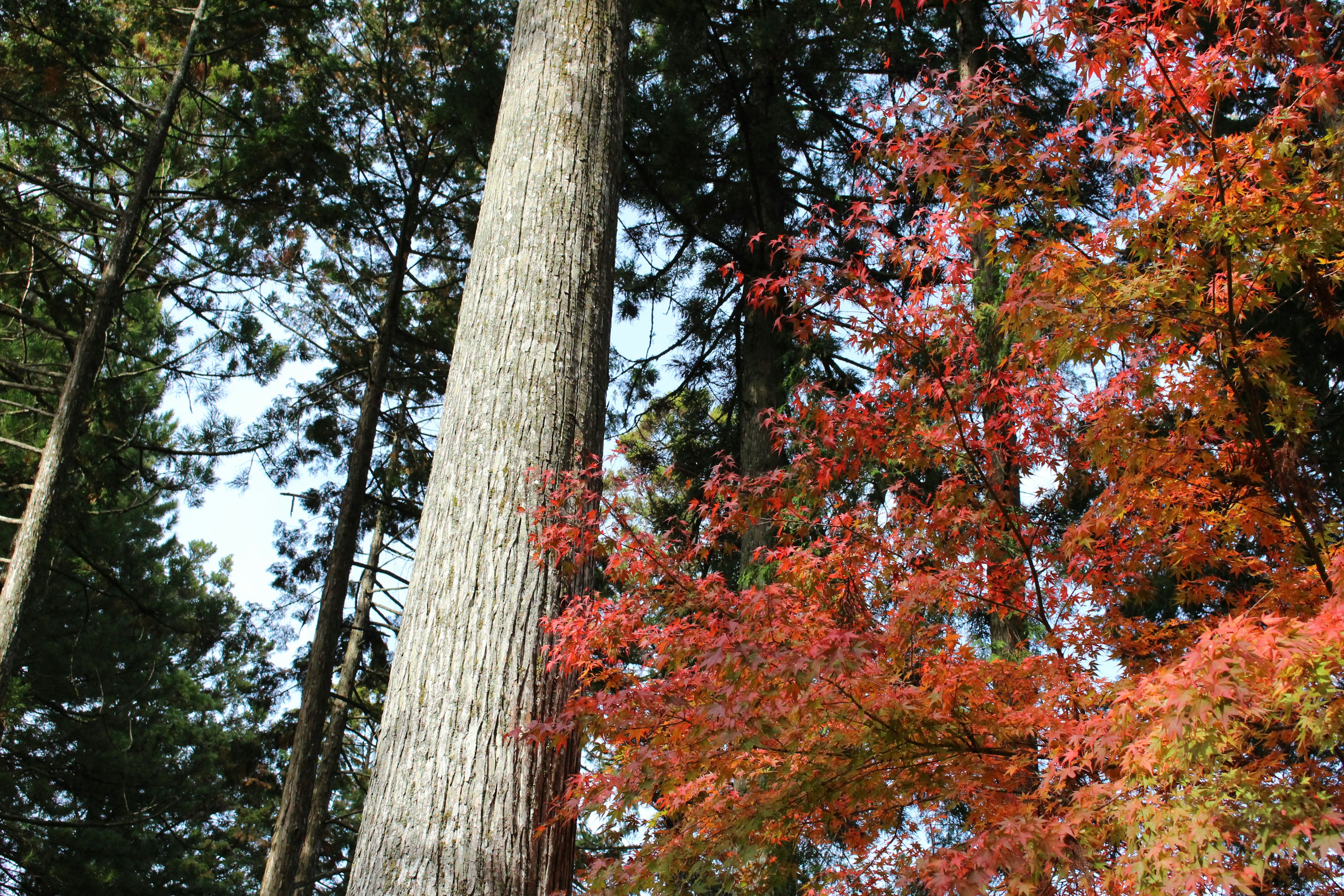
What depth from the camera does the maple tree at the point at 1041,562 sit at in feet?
6.63

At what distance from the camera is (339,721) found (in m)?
11.6

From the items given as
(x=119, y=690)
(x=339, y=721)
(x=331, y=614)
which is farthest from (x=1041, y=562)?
(x=119, y=690)

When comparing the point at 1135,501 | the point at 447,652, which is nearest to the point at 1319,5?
the point at 1135,501

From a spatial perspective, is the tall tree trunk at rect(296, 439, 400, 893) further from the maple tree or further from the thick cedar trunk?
the maple tree

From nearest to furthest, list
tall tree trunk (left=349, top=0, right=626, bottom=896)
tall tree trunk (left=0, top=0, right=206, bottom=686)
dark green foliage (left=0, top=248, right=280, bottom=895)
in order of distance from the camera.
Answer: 1. tall tree trunk (left=349, top=0, right=626, bottom=896)
2. tall tree trunk (left=0, top=0, right=206, bottom=686)
3. dark green foliage (left=0, top=248, right=280, bottom=895)

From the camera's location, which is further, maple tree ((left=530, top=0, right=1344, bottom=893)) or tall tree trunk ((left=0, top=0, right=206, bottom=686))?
tall tree trunk ((left=0, top=0, right=206, bottom=686))

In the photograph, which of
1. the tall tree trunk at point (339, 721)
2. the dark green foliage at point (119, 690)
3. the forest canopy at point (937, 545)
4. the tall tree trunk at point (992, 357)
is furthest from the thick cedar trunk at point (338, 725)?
the tall tree trunk at point (992, 357)

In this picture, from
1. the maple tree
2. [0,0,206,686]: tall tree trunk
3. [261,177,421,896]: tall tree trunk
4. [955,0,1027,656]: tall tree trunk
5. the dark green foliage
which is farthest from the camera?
the dark green foliage

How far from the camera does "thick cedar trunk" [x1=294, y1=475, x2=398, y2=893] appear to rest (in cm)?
1103

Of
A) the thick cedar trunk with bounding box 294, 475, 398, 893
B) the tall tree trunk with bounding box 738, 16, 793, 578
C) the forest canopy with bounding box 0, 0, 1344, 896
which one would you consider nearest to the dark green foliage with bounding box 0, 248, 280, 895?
the thick cedar trunk with bounding box 294, 475, 398, 893

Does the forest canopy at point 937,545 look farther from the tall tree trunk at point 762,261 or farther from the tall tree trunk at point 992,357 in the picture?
the tall tree trunk at point 762,261

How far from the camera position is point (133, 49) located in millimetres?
10062

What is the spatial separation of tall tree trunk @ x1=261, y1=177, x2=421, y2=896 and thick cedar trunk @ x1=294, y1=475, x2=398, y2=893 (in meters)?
1.57

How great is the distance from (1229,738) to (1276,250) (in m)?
1.71
